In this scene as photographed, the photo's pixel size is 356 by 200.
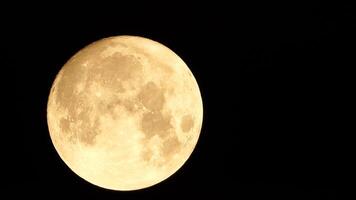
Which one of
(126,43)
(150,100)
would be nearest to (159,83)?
(150,100)

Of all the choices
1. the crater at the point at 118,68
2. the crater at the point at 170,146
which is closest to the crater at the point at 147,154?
the crater at the point at 170,146

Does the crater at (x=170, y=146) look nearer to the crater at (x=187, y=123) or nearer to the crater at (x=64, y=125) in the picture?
the crater at (x=187, y=123)

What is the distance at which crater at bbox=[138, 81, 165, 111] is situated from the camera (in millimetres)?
6219

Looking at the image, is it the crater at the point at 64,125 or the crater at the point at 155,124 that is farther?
the crater at the point at 64,125

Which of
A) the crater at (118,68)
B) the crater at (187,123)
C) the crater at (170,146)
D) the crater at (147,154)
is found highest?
the crater at (118,68)

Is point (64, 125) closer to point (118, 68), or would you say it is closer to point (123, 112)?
point (123, 112)

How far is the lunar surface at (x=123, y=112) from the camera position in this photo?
6152mm

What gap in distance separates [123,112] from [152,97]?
0.47 meters

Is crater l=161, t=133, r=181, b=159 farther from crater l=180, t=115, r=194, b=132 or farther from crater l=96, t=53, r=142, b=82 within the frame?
crater l=96, t=53, r=142, b=82

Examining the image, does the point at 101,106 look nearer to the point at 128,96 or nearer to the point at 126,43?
the point at 128,96

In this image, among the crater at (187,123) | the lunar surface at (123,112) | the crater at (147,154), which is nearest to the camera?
the lunar surface at (123,112)

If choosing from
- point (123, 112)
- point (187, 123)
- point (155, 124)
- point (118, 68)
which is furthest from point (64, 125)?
point (187, 123)

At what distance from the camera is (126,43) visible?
22.0 feet

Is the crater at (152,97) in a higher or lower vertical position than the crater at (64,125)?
higher
